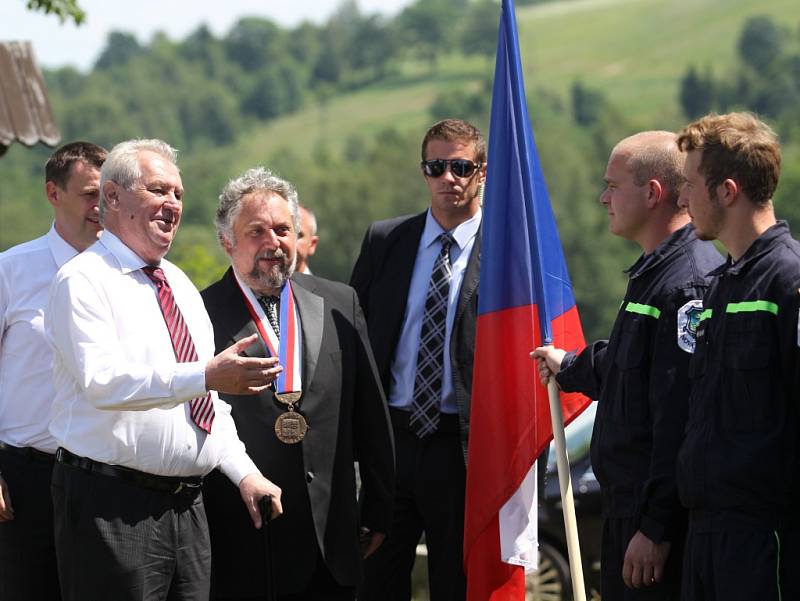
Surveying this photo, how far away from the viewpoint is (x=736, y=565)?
3.85 metres

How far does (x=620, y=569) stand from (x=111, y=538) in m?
1.79

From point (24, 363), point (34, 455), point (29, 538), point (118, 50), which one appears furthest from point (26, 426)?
point (118, 50)

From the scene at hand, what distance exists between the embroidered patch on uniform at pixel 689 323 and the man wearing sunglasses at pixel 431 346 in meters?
1.38

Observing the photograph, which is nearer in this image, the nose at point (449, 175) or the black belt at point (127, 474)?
the black belt at point (127, 474)

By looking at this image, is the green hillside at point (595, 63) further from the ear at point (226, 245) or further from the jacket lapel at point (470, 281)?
the ear at point (226, 245)

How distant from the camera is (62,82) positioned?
15638 centimetres

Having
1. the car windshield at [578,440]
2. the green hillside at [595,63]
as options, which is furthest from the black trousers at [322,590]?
the green hillside at [595,63]

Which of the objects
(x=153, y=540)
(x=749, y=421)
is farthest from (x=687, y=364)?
(x=153, y=540)

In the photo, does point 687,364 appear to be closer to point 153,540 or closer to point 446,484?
point 446,484

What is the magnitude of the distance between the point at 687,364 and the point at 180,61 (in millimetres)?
172418

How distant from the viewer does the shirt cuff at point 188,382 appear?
4.14m

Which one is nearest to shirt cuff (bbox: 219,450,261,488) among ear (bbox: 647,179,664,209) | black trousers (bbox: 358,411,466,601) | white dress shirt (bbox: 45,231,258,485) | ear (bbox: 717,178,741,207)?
white dress shirt (bbox: 45,231,258,485)

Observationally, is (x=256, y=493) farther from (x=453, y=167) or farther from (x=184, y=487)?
(x=453, y=167)

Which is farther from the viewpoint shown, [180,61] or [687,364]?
[180,61]
